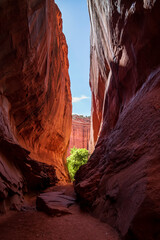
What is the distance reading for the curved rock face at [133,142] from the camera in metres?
2.75

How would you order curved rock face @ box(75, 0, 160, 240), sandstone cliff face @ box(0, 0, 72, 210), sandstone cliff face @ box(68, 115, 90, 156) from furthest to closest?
sandstone cliff face @ box(68, 115, 90, 156)
sandstone cliff face @ box(0, 0, 72, 210)
curved rock face @ box(75, 0, 160, 240)

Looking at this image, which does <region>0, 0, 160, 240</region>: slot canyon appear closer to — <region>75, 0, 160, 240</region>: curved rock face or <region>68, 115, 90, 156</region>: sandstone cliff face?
<region>75, 0, 160, 240</region>: curved rock face

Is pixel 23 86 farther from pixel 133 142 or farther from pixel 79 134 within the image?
pixel 79 134

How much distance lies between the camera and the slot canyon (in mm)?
3191

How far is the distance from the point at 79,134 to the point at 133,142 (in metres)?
41.0

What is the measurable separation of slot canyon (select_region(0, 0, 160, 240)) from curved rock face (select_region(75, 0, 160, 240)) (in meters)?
0.02

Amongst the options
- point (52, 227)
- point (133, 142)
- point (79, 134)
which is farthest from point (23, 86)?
point (79, 134)

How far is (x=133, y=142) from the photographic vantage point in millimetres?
4461

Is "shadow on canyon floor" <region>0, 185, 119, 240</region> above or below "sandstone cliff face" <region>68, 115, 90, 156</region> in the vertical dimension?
below

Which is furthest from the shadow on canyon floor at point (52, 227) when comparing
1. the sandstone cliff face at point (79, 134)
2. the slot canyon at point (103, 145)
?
the sandstone cliff face at point (79, 134)

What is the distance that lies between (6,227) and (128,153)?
349 centimetres

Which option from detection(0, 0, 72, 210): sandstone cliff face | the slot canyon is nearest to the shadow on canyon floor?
the slot canyon

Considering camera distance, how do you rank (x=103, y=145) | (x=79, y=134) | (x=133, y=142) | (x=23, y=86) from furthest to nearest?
(x=79, y=134) → (x=23, y=86) → (x=103, y=145) → (x=133, y=142)

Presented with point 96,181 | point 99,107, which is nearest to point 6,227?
point 96,181
